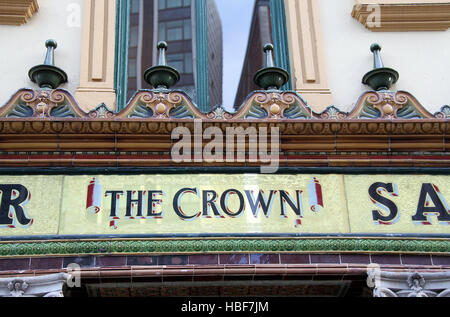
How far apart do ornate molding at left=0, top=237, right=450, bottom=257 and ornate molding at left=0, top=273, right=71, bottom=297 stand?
0.25 metres

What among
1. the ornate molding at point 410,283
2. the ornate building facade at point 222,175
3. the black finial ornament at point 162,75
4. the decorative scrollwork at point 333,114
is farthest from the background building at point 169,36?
the ornate molding at point 410,283

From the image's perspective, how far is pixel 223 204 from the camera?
6523 millimetres

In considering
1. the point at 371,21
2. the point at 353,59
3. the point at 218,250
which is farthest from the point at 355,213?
the point at 371,21

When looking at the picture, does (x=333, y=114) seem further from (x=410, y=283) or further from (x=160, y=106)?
(x=410, y=283)

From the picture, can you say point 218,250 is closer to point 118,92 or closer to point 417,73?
point 118,92

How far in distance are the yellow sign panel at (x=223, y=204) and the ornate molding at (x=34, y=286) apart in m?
0.45

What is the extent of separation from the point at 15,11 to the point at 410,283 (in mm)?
4821

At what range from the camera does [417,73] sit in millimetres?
7707

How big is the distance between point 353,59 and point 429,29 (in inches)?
38.2

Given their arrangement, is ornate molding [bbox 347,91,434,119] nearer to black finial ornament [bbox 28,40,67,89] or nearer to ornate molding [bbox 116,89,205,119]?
ornate molding [bbox 116,89,205,119]

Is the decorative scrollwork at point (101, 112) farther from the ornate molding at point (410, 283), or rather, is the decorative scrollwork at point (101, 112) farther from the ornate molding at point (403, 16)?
the ornate molding at point (403, 16)

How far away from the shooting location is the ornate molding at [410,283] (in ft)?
19.8

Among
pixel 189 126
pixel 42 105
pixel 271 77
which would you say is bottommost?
pixel 189 126

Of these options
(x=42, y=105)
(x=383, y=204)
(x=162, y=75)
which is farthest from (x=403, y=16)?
(x=42, y=105)
